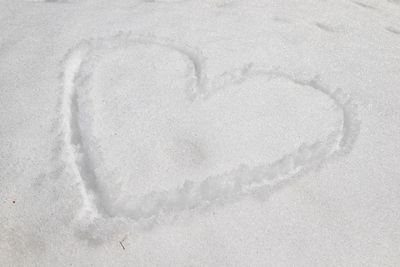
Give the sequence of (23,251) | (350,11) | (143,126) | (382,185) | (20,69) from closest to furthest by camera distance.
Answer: (23,251) < (382,185) < (143,126) < (20,69) < (350,11)

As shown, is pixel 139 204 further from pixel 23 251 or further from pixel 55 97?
pixel 55 97

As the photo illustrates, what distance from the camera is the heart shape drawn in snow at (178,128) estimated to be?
4.71 feet

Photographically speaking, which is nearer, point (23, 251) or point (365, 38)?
point (23, 251)

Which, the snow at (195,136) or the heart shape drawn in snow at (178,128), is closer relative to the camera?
the snow at (195,136)

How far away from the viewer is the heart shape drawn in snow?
1436mm

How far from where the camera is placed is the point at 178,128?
1647 millimetres

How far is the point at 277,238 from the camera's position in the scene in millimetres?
1348

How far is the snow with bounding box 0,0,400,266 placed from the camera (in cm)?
133

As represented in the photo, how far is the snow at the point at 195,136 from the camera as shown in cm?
133

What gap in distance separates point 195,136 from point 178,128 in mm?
68

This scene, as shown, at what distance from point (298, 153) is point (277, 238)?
34cm

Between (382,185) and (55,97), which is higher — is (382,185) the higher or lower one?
the lower one

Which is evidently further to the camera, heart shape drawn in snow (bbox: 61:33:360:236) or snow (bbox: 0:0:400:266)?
heart shape drawn in snow (bbox: 61:33:360:236)

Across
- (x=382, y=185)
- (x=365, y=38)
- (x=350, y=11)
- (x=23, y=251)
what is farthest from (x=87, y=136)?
(x=350, y=11)
